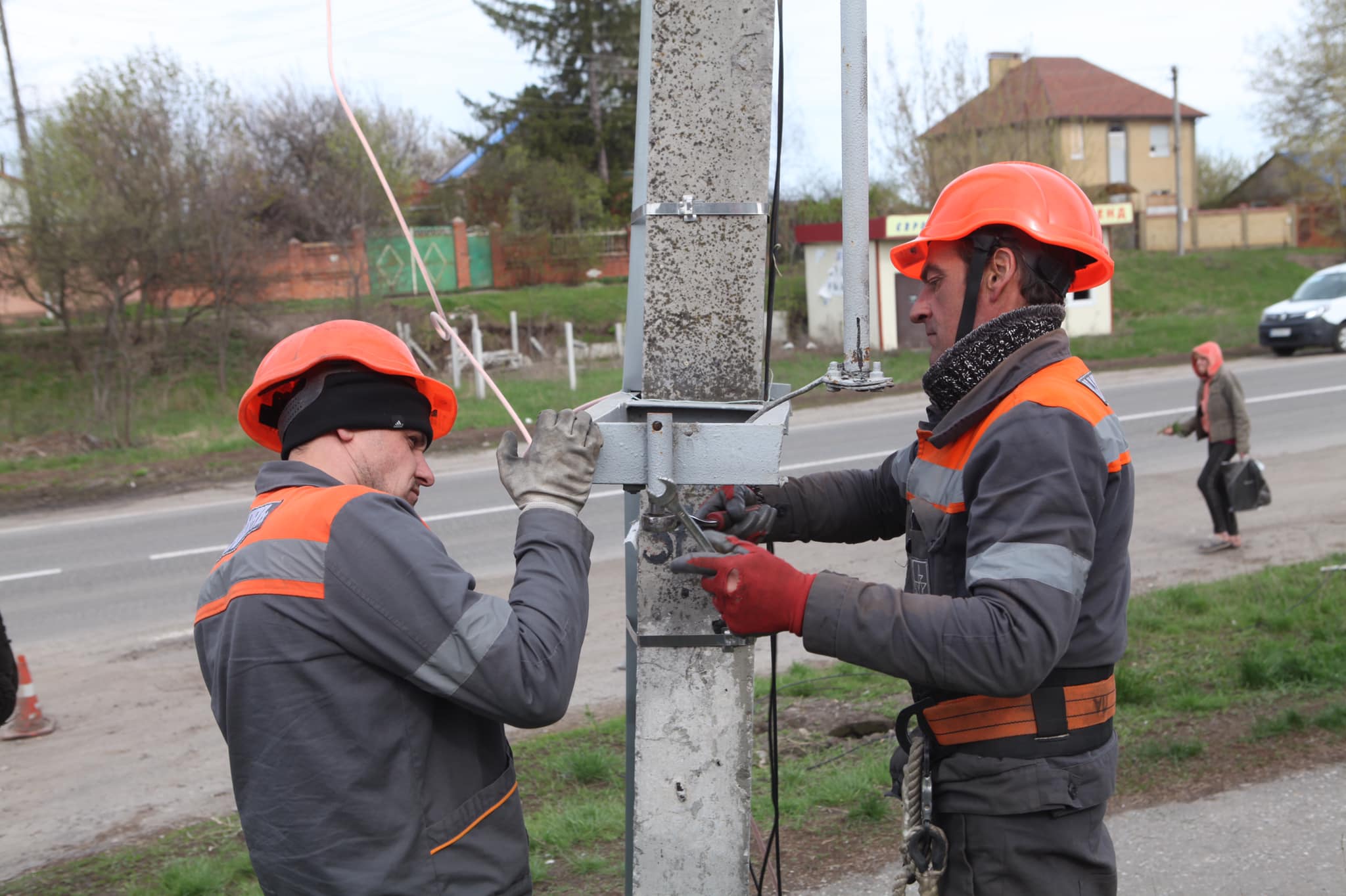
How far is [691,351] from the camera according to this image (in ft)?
7.72

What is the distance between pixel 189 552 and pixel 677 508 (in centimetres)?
931

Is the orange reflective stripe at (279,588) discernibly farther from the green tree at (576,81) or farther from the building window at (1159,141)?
the building window at (1159,141)

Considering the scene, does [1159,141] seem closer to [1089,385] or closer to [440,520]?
[440,520]

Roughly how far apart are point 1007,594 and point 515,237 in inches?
1338

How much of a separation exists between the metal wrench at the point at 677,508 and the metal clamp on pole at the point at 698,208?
544mm

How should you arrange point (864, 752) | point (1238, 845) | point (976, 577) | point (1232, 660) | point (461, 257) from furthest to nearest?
point (461, 257)
point (1232, 660)
point (864, 752)
point (1238, 845)
point (976, 577)

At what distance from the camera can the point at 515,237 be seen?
114 feet

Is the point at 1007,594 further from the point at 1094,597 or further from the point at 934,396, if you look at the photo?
the point at 934,396

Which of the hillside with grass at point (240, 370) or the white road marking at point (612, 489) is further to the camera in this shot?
the hillside with grass at point (240, 370)

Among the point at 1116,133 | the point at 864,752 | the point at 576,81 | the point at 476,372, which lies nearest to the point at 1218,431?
the point at 864,752

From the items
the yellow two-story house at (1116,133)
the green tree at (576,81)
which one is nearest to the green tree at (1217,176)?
the yellow two-story house at (1116,133)

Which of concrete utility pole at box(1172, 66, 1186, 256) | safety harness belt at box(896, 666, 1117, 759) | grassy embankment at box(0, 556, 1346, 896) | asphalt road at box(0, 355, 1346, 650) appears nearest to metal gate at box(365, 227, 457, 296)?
asphalt road at box(0, 355, 1346, 650)

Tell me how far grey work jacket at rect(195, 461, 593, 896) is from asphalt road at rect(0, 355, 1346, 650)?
21.5 feet

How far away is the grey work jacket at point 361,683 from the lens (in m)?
1.91
